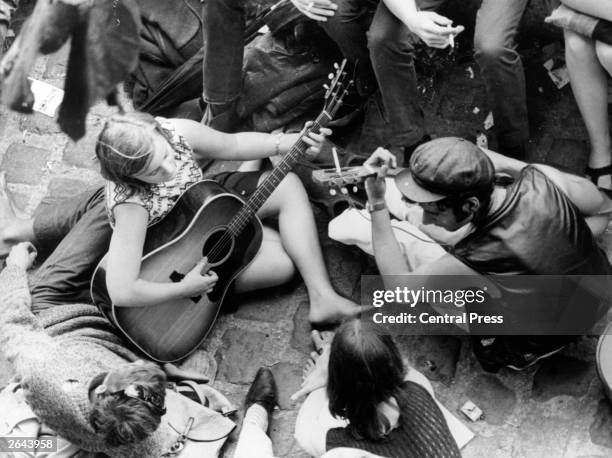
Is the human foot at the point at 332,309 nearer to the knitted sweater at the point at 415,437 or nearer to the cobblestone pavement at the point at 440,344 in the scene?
the cobblestone pavement at the point at 440,344

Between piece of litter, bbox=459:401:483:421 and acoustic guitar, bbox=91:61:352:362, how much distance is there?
96cm

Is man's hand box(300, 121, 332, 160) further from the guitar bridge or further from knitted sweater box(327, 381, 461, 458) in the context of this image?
knitted sweater box(327, 381, 461, 458)

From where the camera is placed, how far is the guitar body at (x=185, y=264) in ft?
9.57

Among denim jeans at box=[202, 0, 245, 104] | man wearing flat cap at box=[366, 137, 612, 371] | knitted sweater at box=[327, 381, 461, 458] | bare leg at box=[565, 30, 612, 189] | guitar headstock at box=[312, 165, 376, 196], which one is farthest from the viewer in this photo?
denim jeans at box=[202, 0, 245, 104]

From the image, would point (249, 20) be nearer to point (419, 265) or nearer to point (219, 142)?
point (219, 142)

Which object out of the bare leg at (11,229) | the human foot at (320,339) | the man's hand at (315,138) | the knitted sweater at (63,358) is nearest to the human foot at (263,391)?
the human foot at (320,339)

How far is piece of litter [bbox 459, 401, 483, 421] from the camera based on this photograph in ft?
9.21

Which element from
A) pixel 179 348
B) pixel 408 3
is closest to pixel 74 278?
pixel 179 348

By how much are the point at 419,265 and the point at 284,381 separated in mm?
670

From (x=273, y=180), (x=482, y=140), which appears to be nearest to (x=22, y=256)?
(x=273, y=180)

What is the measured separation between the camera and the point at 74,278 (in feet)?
10.1

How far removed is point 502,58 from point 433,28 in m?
0.31

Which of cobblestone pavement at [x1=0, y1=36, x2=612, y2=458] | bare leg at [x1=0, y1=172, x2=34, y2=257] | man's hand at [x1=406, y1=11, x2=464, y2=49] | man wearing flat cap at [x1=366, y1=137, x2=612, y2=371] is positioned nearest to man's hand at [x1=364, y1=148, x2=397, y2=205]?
man wearing flat cap at [x1=366, y1=137, x2=612, y2=371]

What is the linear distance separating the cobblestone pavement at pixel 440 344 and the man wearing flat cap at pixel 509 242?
17cm
